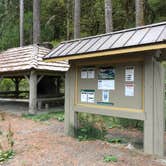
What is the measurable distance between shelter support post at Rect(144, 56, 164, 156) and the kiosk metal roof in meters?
0.50

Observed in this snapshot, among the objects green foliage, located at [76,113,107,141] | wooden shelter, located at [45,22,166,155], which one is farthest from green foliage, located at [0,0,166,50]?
green foliage, located at [76,113,107,141]

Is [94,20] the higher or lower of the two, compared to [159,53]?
higher

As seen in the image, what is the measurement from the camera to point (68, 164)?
178 inches

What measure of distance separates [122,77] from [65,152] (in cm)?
202

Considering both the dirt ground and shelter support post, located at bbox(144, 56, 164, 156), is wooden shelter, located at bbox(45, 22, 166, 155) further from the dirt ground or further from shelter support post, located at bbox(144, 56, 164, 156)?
the dirt ground

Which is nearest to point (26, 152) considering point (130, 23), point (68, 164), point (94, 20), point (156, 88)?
point (68, 164)

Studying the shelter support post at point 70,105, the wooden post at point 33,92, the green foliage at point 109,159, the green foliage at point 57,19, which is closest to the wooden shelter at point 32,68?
the wooden post at point 33,92

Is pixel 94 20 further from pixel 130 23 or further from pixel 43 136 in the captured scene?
pixel 43 136

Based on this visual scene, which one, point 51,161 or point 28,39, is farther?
point 28,39

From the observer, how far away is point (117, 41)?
511 centimetres

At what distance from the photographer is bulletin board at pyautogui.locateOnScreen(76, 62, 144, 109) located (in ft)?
16.9

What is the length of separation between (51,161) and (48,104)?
8601 mm

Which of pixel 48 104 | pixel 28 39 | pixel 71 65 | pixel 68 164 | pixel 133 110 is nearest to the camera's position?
pixel 68 164

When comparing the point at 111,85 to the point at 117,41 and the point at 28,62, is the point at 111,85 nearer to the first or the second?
the point at 117,41
